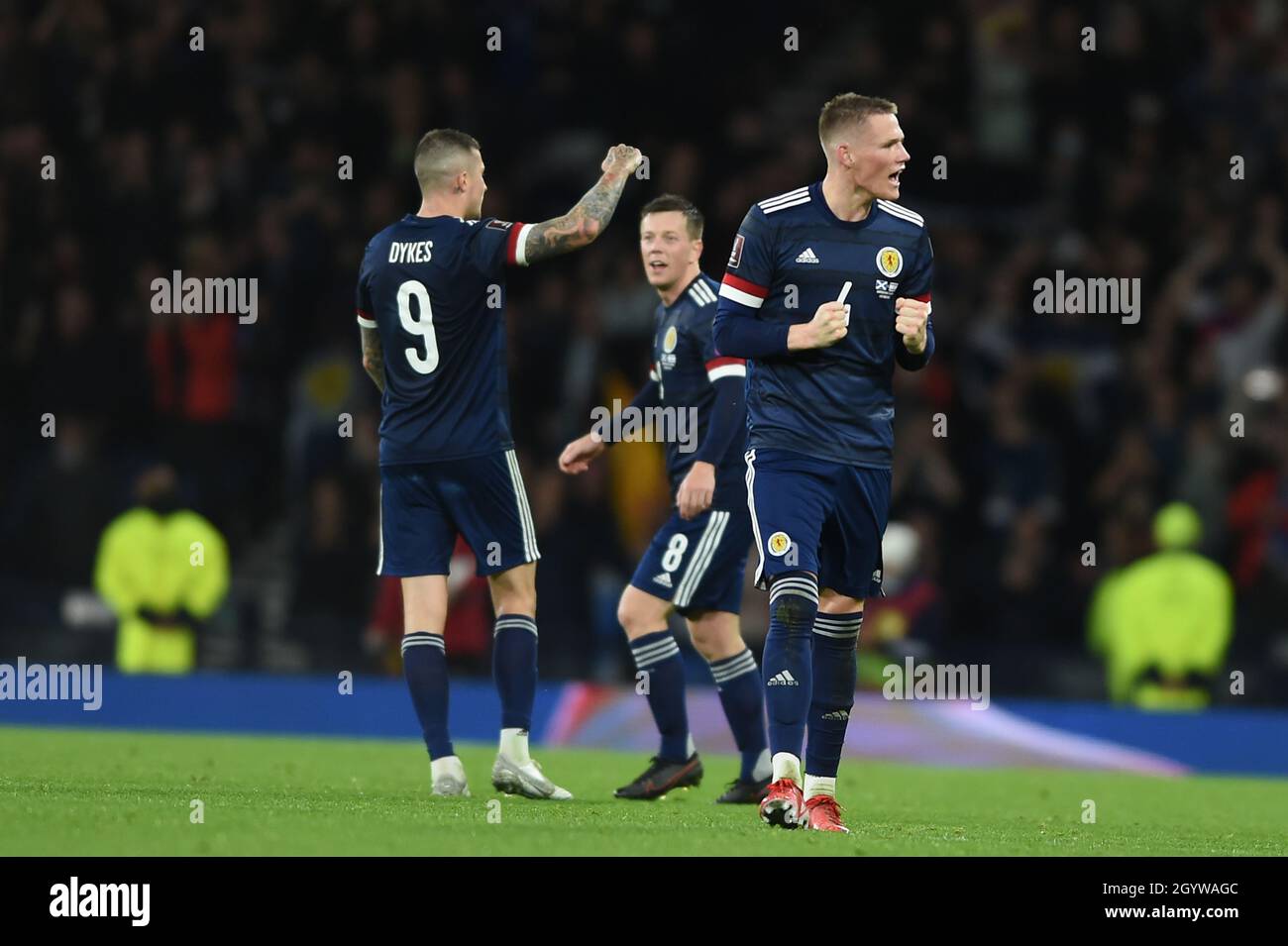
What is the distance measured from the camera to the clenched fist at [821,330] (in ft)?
23.6

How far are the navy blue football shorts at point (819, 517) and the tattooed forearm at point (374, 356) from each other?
1.95 m

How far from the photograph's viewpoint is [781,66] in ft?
63.0

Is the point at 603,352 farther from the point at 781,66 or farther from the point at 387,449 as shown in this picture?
the point at 387,449

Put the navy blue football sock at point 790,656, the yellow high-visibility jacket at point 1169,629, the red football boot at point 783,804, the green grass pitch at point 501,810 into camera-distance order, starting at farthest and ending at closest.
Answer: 1. the yellow high-visibility jacket at point 1169,629
2. the navy blue football sock at point 790,656
3. the red football boot at point 783,804
4. the green grass pitch at point 501,810

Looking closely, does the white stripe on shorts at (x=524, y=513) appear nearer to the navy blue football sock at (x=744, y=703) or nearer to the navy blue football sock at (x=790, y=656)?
the navy blue football sock at (x=744, y=703)

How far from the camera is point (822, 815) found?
7.26m

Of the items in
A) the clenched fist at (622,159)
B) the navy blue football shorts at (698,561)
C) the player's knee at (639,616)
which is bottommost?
the player's knee at (639,616)

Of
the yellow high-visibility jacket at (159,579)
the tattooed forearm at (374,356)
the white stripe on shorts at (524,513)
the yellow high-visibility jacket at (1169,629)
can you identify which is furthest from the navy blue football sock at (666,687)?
the yellow high-visibility jacket at (159,579)

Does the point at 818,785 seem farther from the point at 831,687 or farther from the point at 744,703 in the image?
the point at 744,703

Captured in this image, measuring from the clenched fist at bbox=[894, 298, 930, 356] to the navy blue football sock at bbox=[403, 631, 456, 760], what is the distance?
2292mm

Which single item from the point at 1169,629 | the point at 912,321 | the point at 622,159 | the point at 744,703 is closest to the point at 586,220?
the point at 622,159

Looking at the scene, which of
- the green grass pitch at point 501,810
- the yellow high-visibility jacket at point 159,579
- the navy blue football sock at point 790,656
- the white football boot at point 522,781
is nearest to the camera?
the green grass pitch at point 501,810

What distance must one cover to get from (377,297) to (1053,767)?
6423 millimetres

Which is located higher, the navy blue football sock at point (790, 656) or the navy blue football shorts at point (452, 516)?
the navy blue football shorts at point (452, 516)
